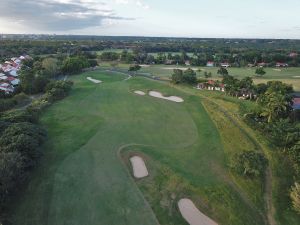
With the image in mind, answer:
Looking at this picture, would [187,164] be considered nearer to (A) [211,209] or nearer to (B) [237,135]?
(A) [211,209]

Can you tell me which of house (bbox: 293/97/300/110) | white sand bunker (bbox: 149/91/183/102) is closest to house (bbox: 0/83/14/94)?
white sand bunker (bbox: 149/91/183/102)

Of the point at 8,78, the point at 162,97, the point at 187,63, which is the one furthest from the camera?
the point at 187,63

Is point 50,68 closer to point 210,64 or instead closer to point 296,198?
point 210,64

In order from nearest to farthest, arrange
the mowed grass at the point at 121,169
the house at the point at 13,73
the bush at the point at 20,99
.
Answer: the mowed grass at the point at 121,169 < the bush at the point at 20,99 < the house at the point at 13,73

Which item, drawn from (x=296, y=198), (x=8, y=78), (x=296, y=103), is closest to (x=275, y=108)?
(x=296, y=103)

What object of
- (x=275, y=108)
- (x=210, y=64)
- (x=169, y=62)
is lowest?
(x=210, y=64)

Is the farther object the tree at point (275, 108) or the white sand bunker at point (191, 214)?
the tree at point (275, 108)

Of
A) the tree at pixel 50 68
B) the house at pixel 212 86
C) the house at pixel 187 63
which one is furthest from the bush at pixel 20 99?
the house at pixel 187 63

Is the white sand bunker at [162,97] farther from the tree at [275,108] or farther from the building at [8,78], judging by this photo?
the building at [8,78]
